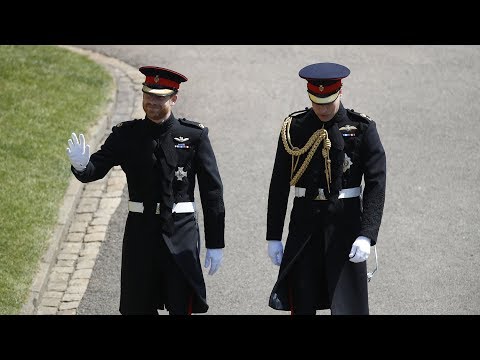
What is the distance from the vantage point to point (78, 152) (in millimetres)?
7152

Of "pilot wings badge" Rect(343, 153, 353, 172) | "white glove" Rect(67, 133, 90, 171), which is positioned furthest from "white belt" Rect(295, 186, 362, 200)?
"white glove" Rect(67, 133, 90, 171)

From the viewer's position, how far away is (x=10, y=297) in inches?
345

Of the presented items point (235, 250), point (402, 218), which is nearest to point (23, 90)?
point (235, 250)

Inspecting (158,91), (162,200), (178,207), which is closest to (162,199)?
(162,200)

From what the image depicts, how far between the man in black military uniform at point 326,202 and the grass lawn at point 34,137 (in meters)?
2.52

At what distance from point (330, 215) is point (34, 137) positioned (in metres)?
5.11

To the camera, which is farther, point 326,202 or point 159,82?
point 326,202

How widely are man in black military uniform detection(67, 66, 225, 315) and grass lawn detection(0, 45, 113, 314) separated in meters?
1.71

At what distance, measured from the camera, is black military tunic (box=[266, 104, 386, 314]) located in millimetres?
7250

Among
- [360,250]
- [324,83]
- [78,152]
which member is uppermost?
[324,83]

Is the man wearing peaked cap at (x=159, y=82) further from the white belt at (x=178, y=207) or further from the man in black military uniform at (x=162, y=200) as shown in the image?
the white belt at (x=178, y=207)

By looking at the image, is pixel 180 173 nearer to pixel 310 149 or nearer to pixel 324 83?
pixel 310 149

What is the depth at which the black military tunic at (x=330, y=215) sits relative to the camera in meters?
7.25
